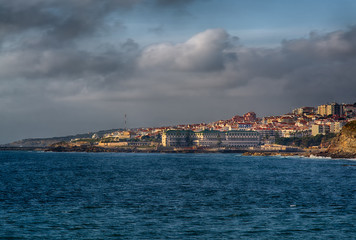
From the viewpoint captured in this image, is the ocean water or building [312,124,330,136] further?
building [312,124,330,136]

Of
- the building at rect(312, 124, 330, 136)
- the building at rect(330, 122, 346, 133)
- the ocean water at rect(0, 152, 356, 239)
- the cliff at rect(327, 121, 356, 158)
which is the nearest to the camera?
the ocean water at rect(0, 152, 356, 239)

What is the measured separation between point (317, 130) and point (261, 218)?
17917 cm

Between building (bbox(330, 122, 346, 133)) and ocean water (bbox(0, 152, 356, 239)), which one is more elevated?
building (bbox(330, 122, 346, 133))

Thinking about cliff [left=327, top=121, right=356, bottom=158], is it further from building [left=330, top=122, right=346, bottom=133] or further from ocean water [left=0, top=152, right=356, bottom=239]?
building [left=330, top=122, right=346, bottom=133]

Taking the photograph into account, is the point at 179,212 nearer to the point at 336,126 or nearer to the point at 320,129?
the point at 336,126

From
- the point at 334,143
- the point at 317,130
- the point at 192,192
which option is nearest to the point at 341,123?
the point at 317,130

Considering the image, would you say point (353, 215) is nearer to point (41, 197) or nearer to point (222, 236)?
point (222, 236)

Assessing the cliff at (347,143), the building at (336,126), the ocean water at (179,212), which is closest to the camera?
the ocean water at (179,212)

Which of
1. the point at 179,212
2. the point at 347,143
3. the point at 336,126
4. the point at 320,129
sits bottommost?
the point at 179,212

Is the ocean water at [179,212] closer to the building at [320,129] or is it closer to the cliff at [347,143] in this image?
the cliff at [347,143]

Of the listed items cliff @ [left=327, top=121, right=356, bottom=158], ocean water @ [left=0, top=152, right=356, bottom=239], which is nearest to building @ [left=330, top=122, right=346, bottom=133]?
cliff @ [left=327, top=121, right=356, bottom=158]

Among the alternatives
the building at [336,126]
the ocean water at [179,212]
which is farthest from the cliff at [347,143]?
the building at [336,126]

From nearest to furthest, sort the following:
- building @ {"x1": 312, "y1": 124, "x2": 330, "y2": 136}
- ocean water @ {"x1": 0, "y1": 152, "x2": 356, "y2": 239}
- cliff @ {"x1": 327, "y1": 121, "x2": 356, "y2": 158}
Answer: ocean water @ {"x1": 0, "y1": 152, "x2": 356, "y2": 239}
cliff @ {"x1": 327, "y1": 121, "x2": 356, "y2": 158}
building @ {"x1": 312, "y1": 124, "x2": 330, "y2": 136}

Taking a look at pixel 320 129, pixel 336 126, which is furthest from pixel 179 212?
pixel 320 129
